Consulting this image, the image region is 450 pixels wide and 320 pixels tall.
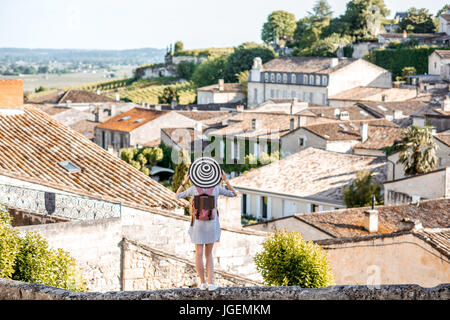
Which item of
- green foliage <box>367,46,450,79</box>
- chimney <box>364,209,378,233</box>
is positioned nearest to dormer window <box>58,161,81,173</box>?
chimney <box>364,209,378,233</box>

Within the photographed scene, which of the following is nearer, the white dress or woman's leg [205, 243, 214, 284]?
woman's leg [205, 243, 214, 284]

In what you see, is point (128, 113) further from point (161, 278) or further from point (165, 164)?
point (161, 278)

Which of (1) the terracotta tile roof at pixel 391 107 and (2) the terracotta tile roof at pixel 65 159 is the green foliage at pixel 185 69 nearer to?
(1) the terracotta tile roof at pixel 391 107

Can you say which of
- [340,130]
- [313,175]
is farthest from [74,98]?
[313,175]

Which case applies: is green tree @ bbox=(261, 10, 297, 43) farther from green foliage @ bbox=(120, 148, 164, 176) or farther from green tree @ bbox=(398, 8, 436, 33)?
green foliage @ bbox=(120, 148, 164, 176)

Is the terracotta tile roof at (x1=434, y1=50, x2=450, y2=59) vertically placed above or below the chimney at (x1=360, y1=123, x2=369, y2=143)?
above

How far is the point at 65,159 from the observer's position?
1694cm

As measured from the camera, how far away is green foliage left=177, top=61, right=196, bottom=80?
133 metres

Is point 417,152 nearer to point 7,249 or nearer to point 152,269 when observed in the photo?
point 152,269

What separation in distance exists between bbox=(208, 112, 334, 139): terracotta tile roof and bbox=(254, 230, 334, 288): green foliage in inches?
1516

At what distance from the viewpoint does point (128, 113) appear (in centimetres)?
6756

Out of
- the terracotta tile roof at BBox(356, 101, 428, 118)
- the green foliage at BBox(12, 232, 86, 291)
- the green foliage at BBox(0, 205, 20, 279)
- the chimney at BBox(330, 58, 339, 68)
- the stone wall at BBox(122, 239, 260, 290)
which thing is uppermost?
the green foliage at BBox(0, 205, 20, 279)

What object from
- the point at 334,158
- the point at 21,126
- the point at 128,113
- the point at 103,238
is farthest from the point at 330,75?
the point at 103,238

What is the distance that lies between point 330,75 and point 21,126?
2648 inches
